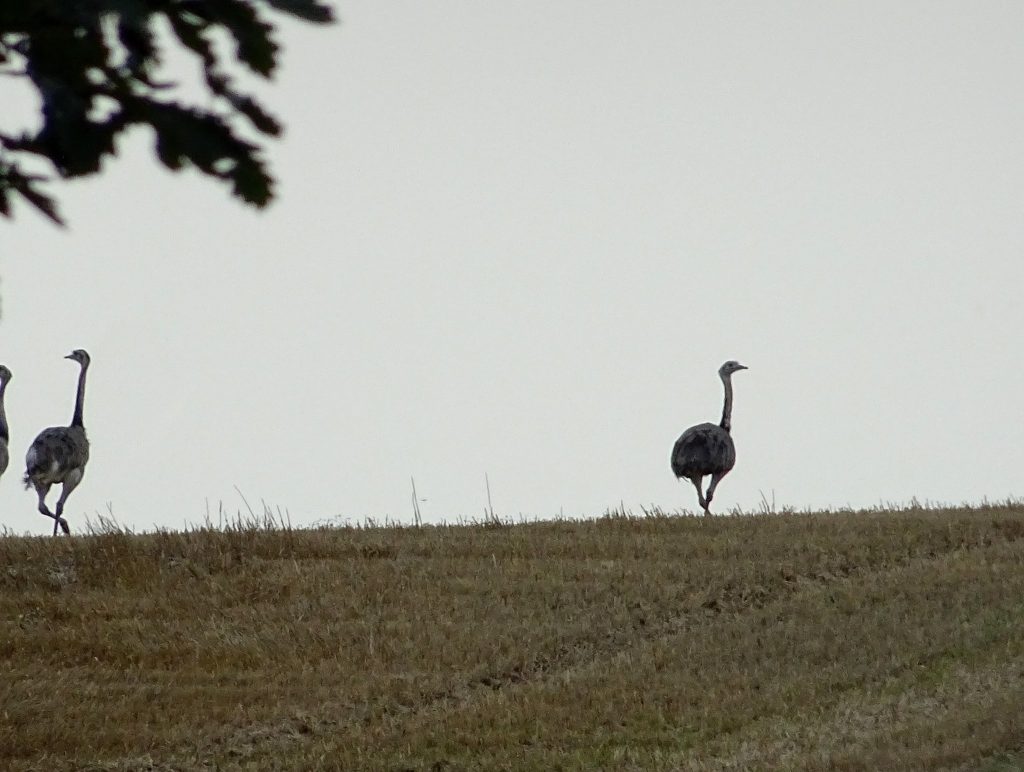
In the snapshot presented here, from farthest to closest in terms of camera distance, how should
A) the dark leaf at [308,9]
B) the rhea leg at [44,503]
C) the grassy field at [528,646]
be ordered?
the rhea leg at [44,503] < the grassy field at [528,646] < the dark leaf at [308,9]

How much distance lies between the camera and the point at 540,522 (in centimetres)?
2198

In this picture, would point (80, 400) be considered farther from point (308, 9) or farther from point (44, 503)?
point (308, 9)

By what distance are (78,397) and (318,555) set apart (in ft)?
25.3

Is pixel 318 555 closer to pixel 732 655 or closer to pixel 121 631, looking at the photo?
pixel 121 631

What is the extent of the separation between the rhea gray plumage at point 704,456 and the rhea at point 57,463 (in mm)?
10115

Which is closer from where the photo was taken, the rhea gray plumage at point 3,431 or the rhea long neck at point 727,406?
the rhea gray plumage at point 3,431

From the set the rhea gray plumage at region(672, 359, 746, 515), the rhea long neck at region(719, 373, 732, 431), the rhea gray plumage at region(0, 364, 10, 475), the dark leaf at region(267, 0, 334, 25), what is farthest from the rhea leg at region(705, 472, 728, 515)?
the dark leaf at region(267, 0, 334, 25)

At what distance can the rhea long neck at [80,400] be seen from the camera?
24.9 meters

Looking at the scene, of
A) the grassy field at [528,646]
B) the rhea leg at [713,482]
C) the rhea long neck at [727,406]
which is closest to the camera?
the grassy field at [528,646]

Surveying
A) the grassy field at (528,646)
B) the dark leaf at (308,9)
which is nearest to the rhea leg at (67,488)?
the grassy field at (528,646)

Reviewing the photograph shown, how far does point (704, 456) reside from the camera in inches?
956

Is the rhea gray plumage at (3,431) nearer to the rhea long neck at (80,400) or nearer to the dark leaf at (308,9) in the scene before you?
the rhea long neck at (80,400)

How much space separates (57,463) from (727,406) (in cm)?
1203

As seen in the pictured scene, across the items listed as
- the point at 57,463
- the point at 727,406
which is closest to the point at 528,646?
the point at 57,463
